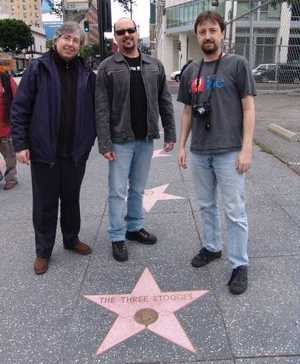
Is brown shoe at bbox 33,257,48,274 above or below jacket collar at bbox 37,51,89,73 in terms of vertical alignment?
below

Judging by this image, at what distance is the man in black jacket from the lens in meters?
3.21

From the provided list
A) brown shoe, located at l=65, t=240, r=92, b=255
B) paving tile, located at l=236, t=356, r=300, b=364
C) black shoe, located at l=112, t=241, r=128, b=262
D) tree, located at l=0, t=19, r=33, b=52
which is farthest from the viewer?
tree, located at l=0, t=19, r=33, b=52

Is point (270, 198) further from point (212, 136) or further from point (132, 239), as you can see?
point (212, 136)

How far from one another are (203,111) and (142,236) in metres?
1.59

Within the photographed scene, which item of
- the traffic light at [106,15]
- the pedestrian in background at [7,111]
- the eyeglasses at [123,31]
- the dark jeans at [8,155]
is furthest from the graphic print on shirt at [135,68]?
the traffic light at [106,15]

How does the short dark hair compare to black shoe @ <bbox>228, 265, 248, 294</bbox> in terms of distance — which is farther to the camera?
black shoe @ <bbox>228, 265, 248, 294</bbox>

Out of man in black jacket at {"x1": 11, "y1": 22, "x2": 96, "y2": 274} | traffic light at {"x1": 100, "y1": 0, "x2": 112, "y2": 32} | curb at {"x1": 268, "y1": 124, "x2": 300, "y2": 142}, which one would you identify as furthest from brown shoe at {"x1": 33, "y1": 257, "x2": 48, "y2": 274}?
traffic light at {"x1": 100, "y1": 0, "x2": 112, "y2": 32}

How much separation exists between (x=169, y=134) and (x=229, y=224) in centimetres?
113

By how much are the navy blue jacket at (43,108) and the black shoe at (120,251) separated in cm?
101

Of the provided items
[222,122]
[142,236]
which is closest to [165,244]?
[142,236]

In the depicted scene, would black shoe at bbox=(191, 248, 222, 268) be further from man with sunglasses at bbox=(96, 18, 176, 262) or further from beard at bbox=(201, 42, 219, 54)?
beard at bbox=(201, 42, 219, 54)

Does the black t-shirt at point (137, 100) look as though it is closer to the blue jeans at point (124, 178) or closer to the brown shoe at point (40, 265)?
the blue jeans at point (124, 178)

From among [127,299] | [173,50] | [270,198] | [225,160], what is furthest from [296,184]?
[173,50]

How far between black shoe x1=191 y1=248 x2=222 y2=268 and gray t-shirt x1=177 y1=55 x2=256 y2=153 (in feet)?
3.28
